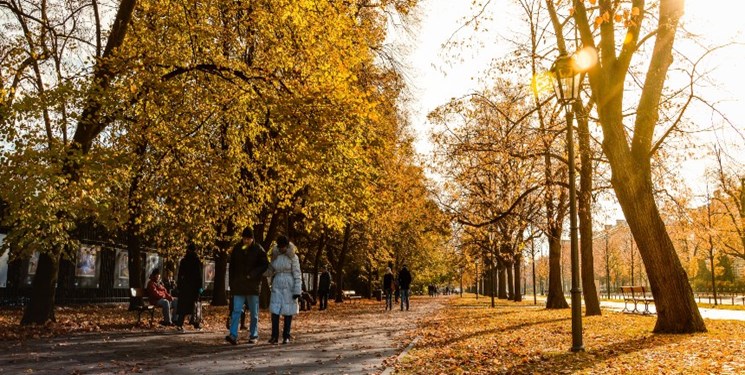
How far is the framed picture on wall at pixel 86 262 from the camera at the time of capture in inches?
1026

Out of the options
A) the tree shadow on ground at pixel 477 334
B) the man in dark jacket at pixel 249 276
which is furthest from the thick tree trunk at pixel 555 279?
the man in dark jacket at pixel 249 276

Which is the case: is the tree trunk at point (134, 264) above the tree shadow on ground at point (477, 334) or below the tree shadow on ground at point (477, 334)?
above

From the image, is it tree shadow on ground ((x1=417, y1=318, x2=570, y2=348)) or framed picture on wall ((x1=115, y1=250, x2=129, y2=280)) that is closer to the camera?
tree shadow on ground ((x1=417, y1=318, x2=570, y2=348))

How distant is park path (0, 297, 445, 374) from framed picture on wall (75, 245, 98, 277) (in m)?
13.6

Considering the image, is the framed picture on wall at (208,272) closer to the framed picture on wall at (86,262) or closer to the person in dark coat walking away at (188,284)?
the framed picture on wall at (86,262)

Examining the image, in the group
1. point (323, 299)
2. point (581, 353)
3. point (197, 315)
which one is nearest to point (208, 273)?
point (323, 299)

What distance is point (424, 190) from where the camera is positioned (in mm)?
32625

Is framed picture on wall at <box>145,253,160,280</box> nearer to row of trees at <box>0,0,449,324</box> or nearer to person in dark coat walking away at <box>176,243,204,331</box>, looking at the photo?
row of trees at <box>0,0,449,324</box>

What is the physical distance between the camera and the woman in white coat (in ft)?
38.3

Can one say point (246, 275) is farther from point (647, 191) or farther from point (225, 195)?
point (647, 191)

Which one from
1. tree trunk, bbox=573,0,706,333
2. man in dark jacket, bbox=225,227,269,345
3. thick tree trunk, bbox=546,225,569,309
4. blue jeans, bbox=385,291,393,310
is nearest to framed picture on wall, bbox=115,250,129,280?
blue jeans, bbox=385,291,393,310

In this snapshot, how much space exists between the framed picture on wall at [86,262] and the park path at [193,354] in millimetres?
13617

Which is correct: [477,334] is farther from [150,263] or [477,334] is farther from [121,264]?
[150,263]

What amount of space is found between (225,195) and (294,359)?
8961 mm
